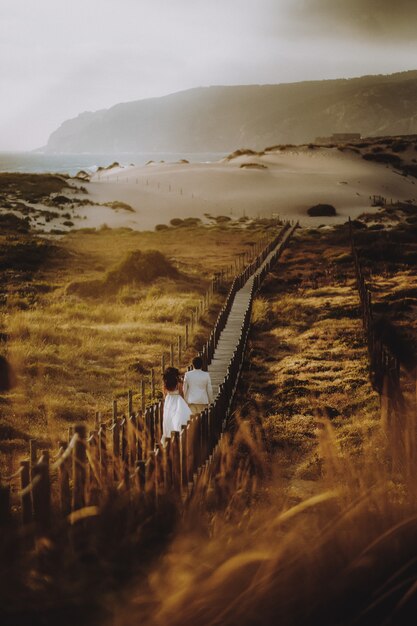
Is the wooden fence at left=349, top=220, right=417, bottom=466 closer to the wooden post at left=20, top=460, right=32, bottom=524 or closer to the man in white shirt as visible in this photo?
the man in white shirt

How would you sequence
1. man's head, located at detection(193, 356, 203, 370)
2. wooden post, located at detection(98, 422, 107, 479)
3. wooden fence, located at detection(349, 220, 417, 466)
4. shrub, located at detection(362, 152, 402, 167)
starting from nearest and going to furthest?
wooden post, located at detection(98, 422, 107, 479) → wooden fence, located at detection(349, 220, 417, 466) → man's head, located at detection(193, 356, 203, 370) → shrub, located at detection(362, 152, 402, 167)

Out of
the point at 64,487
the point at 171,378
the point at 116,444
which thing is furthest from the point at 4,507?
the point at 171,378

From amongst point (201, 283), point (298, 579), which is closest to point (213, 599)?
point (298, 579)

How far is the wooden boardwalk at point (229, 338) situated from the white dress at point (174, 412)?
117 inches

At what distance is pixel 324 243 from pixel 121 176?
60.2 m

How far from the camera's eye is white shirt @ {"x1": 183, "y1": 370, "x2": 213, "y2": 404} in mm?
8672

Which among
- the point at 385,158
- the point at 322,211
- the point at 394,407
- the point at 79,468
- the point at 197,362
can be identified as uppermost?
the point at 385,158

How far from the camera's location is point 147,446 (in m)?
7.77

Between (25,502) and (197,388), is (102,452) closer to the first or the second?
(25,502)

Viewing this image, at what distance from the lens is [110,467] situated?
6.39 meters

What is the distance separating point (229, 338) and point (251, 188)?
6491 centimetres

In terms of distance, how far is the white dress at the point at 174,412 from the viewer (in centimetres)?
757

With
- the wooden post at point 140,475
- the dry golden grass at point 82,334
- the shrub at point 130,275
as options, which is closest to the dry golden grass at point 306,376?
the dry golden grass at point 82,334

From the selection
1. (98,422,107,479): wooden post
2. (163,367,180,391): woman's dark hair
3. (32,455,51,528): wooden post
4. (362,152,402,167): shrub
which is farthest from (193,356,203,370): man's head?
(362,152,402,167): shrub
